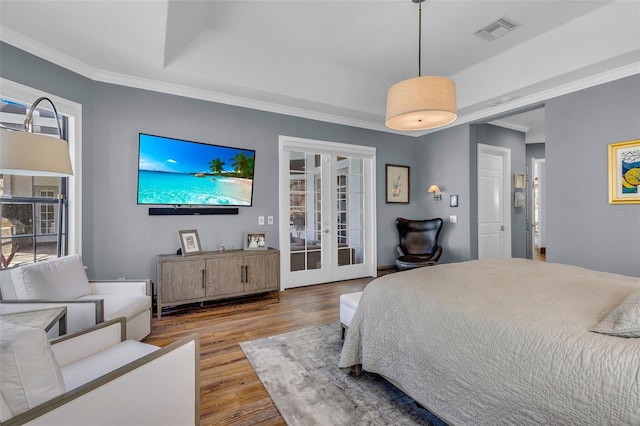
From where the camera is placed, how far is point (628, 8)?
277cm

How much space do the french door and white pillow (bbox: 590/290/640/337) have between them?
142 inches

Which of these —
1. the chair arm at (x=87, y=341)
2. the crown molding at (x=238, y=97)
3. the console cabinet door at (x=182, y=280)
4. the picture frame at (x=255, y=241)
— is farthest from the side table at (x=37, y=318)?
the crown molding at (x=238, y=97)

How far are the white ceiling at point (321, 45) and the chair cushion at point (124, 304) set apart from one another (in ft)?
7.54

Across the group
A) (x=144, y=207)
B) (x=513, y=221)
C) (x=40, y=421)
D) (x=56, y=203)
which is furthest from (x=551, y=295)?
(x=513, y=221)

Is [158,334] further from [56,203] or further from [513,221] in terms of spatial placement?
[513,221]

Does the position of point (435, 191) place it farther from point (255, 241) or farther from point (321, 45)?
point (255, 241)

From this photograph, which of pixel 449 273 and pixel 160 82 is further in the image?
pixel 160 82

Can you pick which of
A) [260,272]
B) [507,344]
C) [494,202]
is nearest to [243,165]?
[260,272]

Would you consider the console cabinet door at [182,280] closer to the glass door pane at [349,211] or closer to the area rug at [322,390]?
the area rug at [322,390]

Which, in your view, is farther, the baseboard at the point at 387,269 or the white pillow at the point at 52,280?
the baseboard at the point at 387,269

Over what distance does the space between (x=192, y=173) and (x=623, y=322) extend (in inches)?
151

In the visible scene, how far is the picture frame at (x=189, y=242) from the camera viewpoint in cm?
348

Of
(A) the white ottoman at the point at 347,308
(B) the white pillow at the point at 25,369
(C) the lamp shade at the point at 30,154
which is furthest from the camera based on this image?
(A) the white ottoman at the point at 347,308

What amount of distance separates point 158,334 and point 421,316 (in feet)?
8.15
